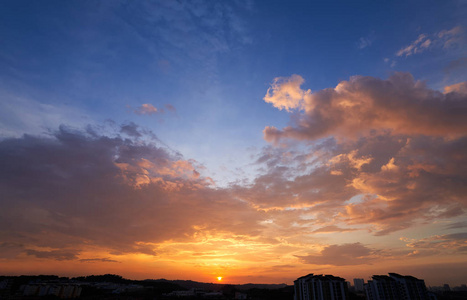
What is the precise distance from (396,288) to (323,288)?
66.1 ft

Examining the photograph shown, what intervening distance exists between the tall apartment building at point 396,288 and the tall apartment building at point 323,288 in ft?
26.7

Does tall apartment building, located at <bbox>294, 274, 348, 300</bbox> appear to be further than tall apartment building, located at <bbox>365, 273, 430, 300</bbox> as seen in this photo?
Yes

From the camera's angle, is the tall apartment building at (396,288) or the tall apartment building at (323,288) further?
the tall apartment building at (323,288)

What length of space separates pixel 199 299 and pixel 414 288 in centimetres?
8274

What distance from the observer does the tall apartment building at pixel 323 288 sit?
70312 millimetres

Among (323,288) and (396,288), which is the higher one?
(396,288)

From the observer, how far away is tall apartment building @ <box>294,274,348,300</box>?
70.3 metres

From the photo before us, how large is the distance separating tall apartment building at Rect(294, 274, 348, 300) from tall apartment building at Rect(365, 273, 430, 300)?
815cm

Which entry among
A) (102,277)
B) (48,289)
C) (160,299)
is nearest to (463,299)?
(160,299)

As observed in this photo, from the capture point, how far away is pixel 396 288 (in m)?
66.8

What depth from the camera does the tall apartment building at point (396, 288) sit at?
2501 inches

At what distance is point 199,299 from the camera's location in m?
104

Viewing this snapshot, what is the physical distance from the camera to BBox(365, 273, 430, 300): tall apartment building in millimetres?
63531

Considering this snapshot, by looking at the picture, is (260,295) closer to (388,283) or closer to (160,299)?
(160,299)
